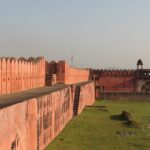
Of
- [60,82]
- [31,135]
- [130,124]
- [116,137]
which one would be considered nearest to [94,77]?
[60,82]

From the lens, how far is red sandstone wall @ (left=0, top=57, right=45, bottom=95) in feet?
32.0

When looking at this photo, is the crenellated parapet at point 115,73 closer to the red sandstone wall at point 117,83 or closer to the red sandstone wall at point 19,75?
the red sandstone wall at point 117,83

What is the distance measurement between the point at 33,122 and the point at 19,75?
11.6 feet

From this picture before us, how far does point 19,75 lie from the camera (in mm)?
11422

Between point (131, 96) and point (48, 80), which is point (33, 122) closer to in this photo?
point (48, 80)

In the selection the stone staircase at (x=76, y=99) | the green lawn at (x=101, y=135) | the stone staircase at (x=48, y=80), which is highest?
the stone staircase at (x=48, y=80)

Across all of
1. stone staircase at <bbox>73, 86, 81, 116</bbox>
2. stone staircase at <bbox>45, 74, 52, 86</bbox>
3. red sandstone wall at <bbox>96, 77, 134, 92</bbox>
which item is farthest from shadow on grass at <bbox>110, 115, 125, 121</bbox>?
red sandstone wall at <bbox>96, 77, 134, 92</bbox>

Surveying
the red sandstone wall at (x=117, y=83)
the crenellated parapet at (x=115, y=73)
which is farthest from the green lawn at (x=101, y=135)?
the crenellated parapet at (x=115, y=73)

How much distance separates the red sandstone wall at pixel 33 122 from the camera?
6074mm

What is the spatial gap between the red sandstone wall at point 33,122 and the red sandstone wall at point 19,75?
Result: 1.06m

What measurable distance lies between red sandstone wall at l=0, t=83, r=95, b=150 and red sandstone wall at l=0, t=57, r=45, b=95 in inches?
41.8

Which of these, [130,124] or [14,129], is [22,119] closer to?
[14,129]

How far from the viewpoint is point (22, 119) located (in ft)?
23.2

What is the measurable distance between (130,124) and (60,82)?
513 centimetres
